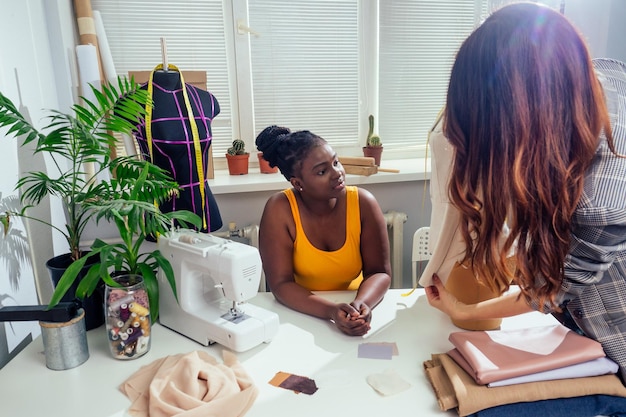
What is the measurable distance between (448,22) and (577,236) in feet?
6.77

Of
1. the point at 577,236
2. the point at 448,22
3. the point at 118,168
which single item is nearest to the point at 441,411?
the point at 577,236

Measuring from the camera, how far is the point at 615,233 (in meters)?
0.85

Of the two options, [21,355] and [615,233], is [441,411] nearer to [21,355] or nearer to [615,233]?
[615,233]

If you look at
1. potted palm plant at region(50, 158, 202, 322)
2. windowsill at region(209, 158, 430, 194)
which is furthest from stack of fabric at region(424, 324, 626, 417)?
windowsill at region(209, 158, 430, 194)

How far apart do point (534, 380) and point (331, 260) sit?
0.81 metres

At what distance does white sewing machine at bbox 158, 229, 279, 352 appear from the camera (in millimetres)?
1170

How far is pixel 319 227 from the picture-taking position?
166 centimetres

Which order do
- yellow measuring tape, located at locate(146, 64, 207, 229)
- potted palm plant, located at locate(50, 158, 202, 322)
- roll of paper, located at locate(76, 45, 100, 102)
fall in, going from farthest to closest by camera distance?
roll of paper, located at locate(76, 45, 100, 102)
yellow measuring tape, located at locate(146, 64, 207, 229)
potted palm plant, located at locate(50, 158, 202, 322)

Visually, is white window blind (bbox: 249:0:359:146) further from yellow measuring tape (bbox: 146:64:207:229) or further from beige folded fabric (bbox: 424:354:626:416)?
beige folded fabric (bbox: 424:354:626:416)

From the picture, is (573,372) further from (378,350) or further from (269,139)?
(269,139)

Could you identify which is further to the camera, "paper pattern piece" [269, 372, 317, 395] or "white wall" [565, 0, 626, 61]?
"white wall" [565, 0, 626, 61]

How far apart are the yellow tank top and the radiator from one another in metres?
0.66

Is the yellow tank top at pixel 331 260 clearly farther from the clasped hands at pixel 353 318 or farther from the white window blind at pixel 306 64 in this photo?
the white window blind at pixel 306 64

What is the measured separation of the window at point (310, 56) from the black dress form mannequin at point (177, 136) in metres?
0.71
